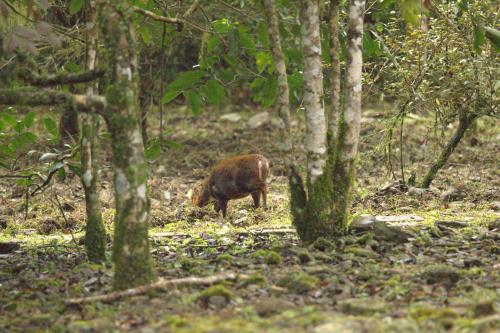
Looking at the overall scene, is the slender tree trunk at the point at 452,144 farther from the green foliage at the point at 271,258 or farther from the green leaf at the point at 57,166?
the green leaf at the point at 57,166

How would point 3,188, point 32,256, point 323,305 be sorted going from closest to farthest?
point 323,305, point 32,256, point 3,188

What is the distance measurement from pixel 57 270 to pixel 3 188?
6379 mm

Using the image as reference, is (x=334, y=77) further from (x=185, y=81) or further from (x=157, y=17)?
(x=157, y=17)

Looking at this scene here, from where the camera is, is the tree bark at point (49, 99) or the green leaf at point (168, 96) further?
the green leaf at point (168, 96)

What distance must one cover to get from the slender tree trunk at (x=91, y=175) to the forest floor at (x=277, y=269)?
20 cm

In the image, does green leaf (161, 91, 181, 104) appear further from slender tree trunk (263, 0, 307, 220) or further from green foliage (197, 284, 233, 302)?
green foliage (197, 284, 233, 302)

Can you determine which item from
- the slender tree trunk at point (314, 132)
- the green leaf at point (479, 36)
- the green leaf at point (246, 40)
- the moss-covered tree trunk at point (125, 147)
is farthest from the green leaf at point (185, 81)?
the green leaf at point (479, 36)

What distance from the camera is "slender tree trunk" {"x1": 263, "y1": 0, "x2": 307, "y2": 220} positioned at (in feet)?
23.4

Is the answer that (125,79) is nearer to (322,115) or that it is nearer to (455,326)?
(322,115)

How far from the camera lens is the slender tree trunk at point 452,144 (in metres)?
10.6

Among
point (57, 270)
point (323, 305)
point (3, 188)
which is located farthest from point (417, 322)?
point (3, 188)

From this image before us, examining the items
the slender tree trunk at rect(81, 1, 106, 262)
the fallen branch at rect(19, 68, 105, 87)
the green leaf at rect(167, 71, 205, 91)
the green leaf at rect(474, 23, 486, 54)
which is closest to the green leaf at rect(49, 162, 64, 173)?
the slender tree trunk at rect(81, 1, 106, 262)

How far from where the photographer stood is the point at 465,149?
1445 cm

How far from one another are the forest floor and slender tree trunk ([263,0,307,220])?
421mm
